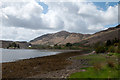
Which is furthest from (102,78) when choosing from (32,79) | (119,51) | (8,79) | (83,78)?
(119,51)

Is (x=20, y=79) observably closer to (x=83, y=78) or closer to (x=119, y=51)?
(x=83, y=78)

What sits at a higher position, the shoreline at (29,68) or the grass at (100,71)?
the grass at (100,71)

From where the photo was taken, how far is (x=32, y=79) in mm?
14945

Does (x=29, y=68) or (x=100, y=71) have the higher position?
(x=100, y=71)

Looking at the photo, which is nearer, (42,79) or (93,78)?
→ (93,78)

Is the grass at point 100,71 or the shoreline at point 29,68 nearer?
the grass at point 100,71

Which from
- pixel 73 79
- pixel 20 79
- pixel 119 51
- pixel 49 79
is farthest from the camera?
pixel 119 51

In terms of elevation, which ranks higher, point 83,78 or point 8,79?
point 83,78

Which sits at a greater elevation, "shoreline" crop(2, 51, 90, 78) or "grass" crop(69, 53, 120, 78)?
"grass" crop(69, 53, 120, 78)

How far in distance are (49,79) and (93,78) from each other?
5.34 m

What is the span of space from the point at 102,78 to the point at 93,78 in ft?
2.95

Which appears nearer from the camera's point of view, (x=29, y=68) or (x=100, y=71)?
(x=100, y=71)

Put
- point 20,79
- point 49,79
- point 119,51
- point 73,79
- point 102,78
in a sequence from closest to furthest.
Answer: point 102,78 < point 73,79 < point 49,79 < point 20,79 < point 119,51

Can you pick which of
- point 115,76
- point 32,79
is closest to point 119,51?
point 115,76
